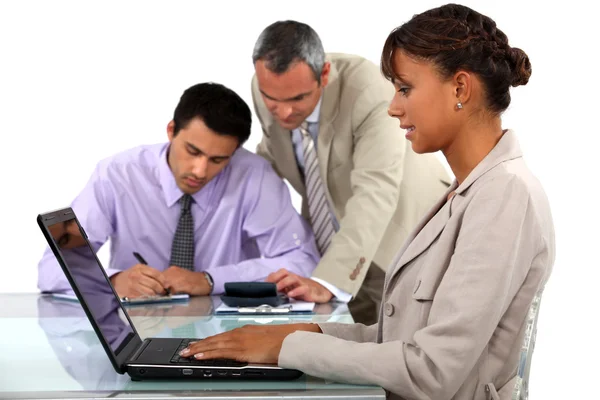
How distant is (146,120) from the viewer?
16.3ft

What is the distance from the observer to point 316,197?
3529mm

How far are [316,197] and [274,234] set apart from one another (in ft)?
1.23

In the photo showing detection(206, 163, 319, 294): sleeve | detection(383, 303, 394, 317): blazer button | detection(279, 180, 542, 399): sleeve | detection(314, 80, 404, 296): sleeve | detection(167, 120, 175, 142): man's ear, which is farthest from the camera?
detection(167, 120, 175, 142): man's ear

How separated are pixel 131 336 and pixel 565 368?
3.59 meters

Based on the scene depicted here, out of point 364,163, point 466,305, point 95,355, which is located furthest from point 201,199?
point 466,305

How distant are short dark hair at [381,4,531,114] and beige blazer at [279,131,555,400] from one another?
0.11 meters

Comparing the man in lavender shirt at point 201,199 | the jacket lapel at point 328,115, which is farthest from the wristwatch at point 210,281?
the jacket lapel at point 328,115

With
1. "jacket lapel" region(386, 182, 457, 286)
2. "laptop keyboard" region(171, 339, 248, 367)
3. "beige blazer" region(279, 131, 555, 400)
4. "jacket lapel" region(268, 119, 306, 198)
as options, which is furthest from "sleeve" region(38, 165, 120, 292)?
"beige blazer" region(279, 131, 555, 400)

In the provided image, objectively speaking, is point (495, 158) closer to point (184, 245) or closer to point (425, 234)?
point (425, 234)

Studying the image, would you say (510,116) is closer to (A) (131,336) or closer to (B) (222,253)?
(B) (222,253)

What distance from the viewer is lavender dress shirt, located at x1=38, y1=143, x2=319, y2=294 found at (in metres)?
3.20

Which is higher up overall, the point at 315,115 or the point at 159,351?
the point at 315,115

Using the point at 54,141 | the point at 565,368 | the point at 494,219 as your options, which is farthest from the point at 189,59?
the point at 494,219

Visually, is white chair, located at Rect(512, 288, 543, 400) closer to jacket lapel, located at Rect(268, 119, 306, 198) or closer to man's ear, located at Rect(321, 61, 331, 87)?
man's ear, located at Rect(321, 61, 331, 87)
